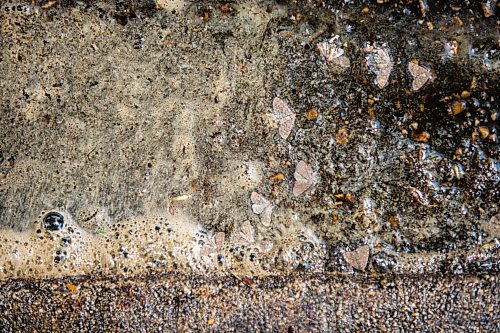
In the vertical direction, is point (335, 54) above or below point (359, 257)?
above

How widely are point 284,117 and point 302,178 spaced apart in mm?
214

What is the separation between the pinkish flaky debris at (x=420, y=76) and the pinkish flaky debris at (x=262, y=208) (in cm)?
62

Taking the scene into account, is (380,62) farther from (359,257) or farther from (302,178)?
(359,257)

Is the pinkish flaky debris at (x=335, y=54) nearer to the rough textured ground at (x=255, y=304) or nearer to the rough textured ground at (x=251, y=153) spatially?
the rough textured ground at (x=251, y=153)

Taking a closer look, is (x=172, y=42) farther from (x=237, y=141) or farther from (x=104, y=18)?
(x=237, y=141)

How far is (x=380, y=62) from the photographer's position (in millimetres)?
1549

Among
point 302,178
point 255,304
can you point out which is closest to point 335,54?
point 302,178

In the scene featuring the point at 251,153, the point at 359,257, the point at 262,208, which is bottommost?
the point at 359,257

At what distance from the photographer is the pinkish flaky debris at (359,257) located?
1501 mm

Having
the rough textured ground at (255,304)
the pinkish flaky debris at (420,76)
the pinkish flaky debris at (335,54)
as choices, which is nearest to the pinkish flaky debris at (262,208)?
the rough textured ground at (255,304)

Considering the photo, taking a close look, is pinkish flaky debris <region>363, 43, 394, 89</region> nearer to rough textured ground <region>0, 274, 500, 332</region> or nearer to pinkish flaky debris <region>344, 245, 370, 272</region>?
pinkish flaky debris <region>344, 245, 370, 272</region>

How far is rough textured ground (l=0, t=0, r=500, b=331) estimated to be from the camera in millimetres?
1497

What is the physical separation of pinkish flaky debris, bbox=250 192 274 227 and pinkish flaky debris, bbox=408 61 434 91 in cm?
62

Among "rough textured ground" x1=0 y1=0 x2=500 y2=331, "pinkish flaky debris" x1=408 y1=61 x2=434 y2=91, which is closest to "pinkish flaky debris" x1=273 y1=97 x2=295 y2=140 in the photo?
"rough textured ground" x1=0 y1=0 x2=500 y2=331
